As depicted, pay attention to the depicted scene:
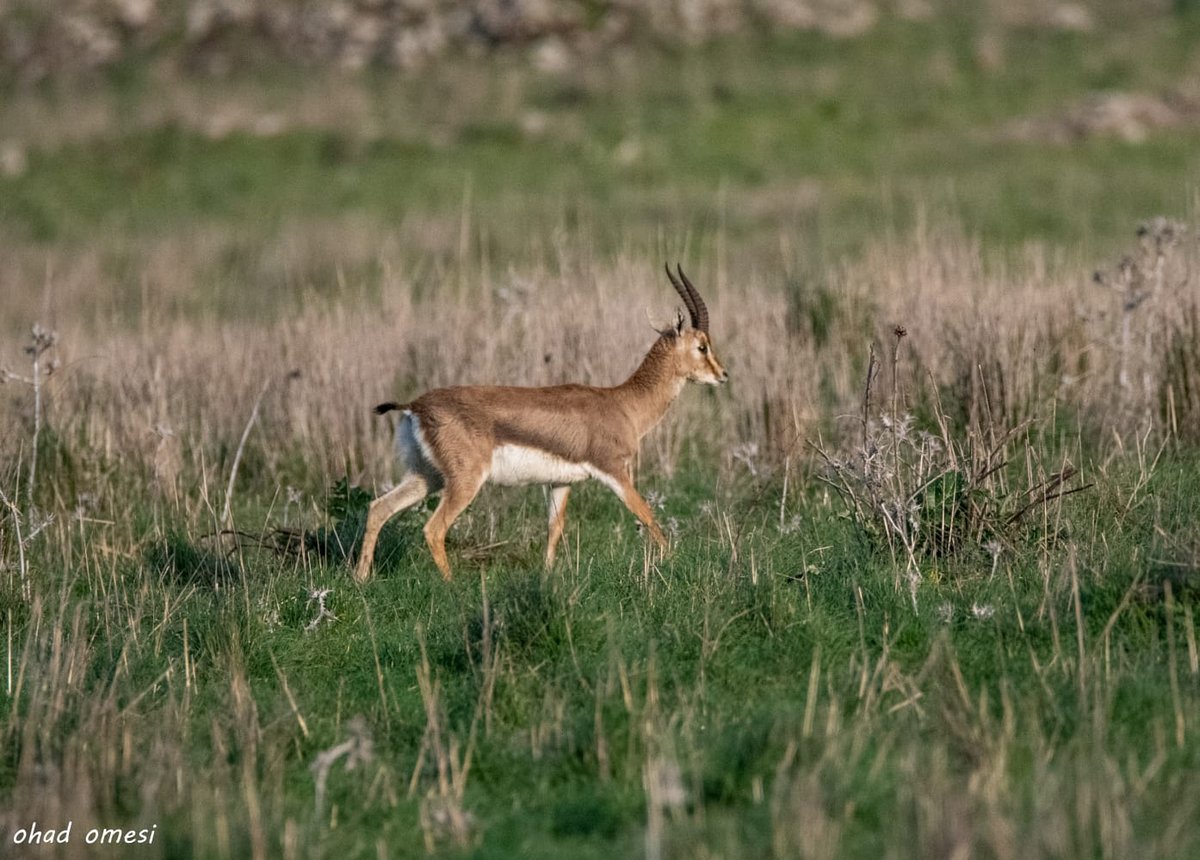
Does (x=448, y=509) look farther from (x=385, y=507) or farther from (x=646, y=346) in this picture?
(x=646, y=346)

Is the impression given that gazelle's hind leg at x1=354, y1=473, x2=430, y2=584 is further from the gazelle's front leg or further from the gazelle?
the gazelle's front leg

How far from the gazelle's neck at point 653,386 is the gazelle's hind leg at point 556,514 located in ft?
2.25

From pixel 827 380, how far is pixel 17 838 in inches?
310

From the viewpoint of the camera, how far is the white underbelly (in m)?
8.45

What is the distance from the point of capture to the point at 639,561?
26.8 ft

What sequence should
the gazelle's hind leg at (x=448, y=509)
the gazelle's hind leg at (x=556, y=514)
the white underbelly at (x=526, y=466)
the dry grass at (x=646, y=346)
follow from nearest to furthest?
1. the gazelle's hind leg at (x=448, y=509)
2. the white underbelly at (x=526, y=466)
3. the gazelle's hind leg at (x=556, y=514)
4. the dry grass at (x=646, y=346)

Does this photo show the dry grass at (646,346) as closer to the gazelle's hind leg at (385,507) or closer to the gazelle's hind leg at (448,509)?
the gazelle's hind leg at (385,507)

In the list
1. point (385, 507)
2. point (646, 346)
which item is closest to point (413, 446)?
point (385, 507)

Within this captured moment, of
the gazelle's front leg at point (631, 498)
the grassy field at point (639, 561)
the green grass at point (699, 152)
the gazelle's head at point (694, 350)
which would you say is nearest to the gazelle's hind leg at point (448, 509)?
the grassy field at point (639, 561)

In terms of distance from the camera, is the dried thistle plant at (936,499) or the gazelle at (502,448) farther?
the gazelle at (502,448)

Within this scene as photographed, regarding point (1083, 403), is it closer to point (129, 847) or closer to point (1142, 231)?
point (1142, 231)

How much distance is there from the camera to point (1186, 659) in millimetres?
6320

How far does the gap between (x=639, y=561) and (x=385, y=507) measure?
140 cm

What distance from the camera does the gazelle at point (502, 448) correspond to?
8336mm
